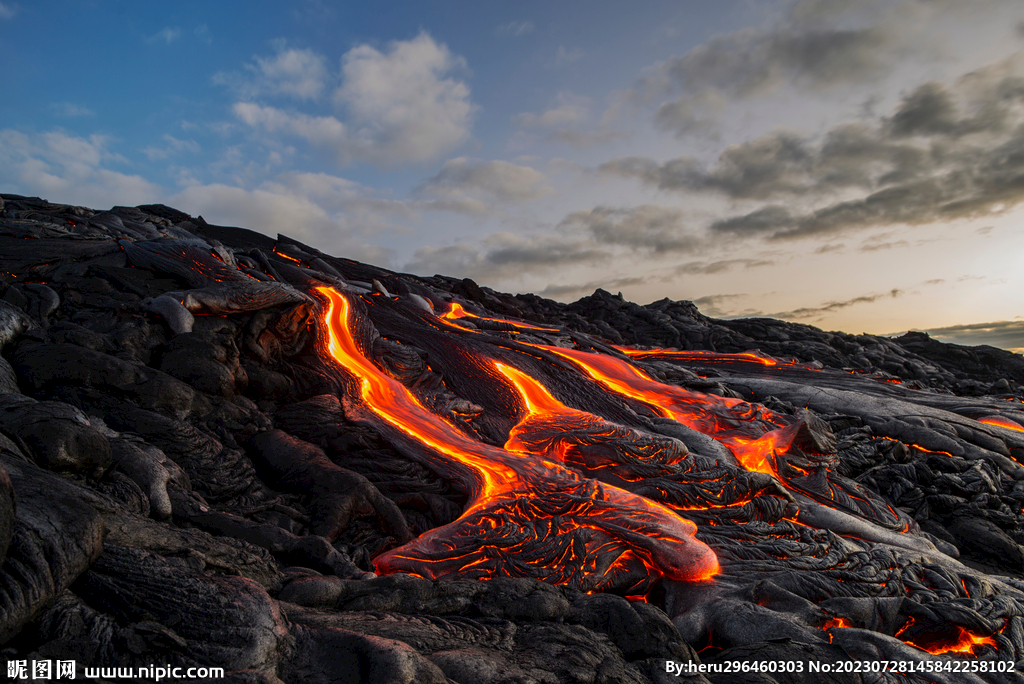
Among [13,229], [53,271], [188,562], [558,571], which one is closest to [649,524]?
[558,571]

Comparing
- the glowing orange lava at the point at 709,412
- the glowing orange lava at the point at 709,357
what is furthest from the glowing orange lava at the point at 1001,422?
the glowing orange lava at the point at 709,412

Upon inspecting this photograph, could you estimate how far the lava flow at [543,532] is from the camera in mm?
5738

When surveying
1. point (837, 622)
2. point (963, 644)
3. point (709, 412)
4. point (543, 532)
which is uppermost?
point (709, 412)

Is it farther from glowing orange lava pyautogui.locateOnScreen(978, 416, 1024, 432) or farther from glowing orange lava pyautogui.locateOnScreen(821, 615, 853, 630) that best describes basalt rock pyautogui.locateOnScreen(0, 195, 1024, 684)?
glowing orange lava pyautogui.locateOnScreen(978, 416, 1024, 432)

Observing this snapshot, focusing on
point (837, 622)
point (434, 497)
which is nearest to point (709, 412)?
point (837, 622)

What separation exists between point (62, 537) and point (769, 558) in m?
7.24

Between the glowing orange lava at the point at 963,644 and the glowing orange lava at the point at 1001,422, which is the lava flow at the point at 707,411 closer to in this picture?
the glowing orange lava at the point at 963,644

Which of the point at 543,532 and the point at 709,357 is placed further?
the point at 709,357

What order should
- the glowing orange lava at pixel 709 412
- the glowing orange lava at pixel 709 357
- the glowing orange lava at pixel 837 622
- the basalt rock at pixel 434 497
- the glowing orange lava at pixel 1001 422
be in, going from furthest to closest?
the glowing orange lava at pixel 709 357 → the glowing orange lava at pixel 1001 422 → the glowing orange lava at pixel 709 412 → the glowing orange lava at pixel 837 622 → the basalt rock at pixel 434 497

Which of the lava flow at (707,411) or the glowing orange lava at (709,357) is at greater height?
the glowing orange lava at (709,357)

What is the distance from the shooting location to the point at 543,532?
629 cm

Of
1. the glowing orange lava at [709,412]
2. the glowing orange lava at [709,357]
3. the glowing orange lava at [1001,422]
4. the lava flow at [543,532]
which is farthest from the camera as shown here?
the glowing orange lava at [709,357]

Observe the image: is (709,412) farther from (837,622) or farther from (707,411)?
(837,622)

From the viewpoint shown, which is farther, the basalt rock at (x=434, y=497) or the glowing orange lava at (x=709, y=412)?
the glowing orange lava at (x=709, y=412)
